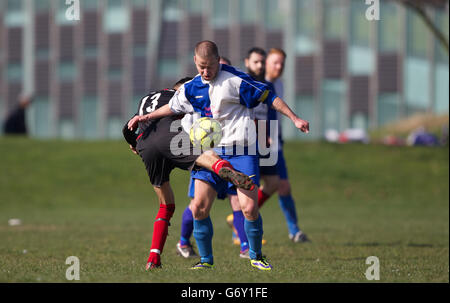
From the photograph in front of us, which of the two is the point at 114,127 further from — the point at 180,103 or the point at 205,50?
the point at 205,50

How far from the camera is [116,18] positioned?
144 ft

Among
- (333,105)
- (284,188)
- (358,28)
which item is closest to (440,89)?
(358,28)

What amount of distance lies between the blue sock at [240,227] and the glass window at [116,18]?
36178mm

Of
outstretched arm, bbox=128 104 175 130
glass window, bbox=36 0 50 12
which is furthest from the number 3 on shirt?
glass window, bbox=36 0 50 12

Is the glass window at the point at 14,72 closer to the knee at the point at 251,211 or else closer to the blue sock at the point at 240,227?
the blue sock at the point at 240,227

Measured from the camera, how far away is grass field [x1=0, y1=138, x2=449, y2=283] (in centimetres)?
688

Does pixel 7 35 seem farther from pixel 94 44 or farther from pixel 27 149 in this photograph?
pixel 27 149

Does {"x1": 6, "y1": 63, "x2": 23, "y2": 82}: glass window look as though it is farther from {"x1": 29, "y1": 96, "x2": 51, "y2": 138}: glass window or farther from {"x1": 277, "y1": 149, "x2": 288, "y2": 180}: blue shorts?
{"x1": 277, "y1": 149, "x2": 288, "y2": 180}: blue shorts

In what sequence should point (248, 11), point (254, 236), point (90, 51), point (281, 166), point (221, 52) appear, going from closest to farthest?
1. point (254, 236)
2. point (281, 166)
3. point (248, 11)
4. point (221, 52)
5. point (90, 51)

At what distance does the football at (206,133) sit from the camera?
6.79 metres

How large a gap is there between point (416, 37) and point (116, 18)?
57.2 feet
